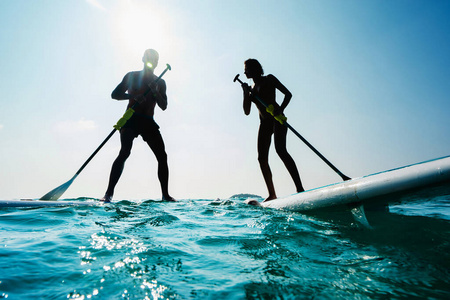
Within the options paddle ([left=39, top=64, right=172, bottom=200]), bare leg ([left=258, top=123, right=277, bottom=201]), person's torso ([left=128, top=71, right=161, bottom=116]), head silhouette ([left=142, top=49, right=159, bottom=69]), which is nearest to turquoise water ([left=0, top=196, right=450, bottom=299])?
paddle ([left=39, top=64, right=172, bottom=200])

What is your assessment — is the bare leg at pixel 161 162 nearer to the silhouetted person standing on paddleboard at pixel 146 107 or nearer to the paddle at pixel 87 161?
the silhouetted person standing on paddleboard at pixel 146 107

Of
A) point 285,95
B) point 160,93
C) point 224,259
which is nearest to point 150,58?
point 160,93

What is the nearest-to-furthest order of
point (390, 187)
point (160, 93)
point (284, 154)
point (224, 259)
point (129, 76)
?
point (224, 259), point (390, 187), point (284, 154), point (129, 76), point (160, 93)

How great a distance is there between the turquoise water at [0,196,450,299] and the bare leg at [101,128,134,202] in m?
1.88

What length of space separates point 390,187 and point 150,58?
15.0 feet

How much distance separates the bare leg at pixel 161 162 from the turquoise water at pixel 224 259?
253 centimetres

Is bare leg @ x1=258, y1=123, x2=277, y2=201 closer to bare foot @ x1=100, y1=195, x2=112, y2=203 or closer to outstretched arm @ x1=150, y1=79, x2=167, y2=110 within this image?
outstretched arm @ x1=150, y1=79, x2=167, y2=110

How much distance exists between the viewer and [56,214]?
2.66m

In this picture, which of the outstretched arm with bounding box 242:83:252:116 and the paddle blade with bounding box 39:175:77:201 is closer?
the paddle blade with bounding box 39:175:77:201

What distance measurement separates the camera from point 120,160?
14.6 feet

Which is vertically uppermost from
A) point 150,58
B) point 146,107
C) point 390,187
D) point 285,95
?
point 150,58

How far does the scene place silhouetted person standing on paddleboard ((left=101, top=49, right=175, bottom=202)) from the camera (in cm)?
461

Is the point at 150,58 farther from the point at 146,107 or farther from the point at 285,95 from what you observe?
the point at 285,95

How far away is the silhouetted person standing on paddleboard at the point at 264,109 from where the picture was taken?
13.5 feet
